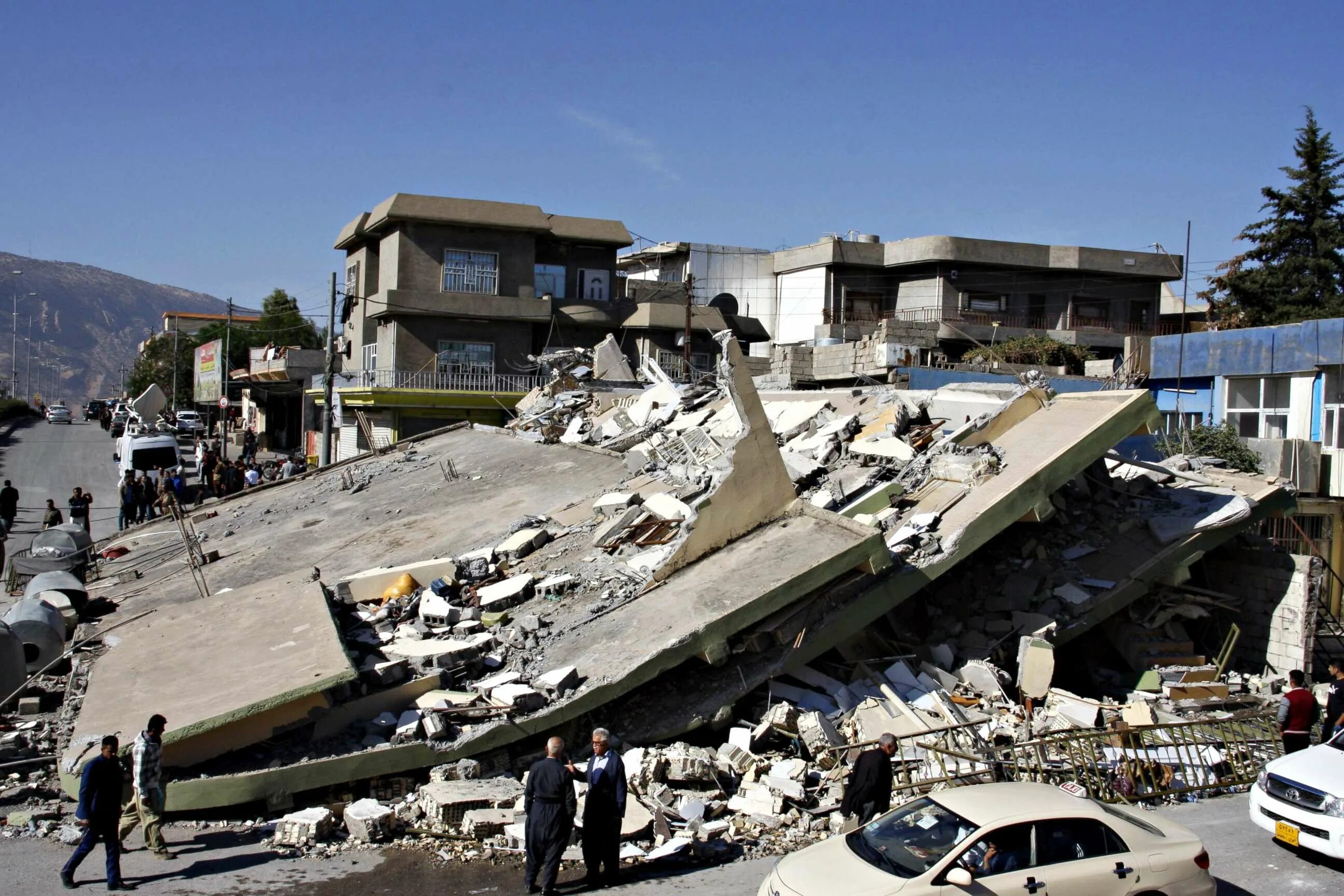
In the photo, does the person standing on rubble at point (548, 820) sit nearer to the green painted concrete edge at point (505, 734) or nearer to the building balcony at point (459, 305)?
the green painted concrete edge at point (505, 734)

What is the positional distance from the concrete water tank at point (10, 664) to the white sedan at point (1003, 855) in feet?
28.5

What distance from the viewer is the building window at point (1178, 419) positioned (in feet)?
79.9

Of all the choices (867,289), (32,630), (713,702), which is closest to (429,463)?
(32,630)

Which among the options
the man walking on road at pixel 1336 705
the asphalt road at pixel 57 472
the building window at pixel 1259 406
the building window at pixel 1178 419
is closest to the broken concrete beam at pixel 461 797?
the man walking on road at pixel 1336 705

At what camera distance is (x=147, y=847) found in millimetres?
7840

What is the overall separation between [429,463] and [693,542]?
11.0 m

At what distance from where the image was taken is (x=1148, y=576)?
1279cm

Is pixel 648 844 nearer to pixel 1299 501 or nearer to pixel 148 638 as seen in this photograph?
pixel 148 638

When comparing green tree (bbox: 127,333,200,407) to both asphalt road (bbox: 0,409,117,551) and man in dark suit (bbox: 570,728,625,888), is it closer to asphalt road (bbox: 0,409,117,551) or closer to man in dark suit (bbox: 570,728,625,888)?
asphalt road (bbox: 0,409,117,551)

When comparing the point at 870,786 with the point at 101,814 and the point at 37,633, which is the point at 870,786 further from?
the point at 37,633

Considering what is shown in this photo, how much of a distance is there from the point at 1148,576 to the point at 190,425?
164 ft

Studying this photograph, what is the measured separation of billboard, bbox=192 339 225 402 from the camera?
46.4 meters

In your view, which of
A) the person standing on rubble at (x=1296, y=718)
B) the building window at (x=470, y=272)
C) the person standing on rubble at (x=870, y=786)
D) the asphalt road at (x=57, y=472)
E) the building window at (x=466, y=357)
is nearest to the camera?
the person standing on rubble at (x=870, y=786)

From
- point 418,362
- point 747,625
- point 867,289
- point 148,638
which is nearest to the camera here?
point 747,625
